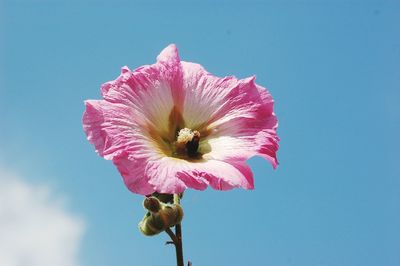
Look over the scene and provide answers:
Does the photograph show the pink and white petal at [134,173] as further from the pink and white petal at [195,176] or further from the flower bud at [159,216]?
the flower bud at [159,216]

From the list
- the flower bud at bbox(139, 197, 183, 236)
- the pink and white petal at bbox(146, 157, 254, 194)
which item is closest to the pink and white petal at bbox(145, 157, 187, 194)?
the pink and white petal at bbox(146, 157, 254, 194)

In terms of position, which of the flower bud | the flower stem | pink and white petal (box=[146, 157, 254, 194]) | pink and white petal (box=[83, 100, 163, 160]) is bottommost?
the flower stem

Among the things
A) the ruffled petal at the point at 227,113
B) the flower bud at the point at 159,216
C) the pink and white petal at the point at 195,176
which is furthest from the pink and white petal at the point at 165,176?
the ruffled petal at the point at 227,113

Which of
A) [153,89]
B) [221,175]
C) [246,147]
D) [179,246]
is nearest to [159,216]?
[179,246]

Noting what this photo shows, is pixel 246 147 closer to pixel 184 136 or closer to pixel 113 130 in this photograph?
pixel 184 136

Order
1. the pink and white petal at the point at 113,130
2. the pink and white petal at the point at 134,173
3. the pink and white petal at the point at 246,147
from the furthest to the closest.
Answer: the pink and white petal at the point at 246,147, the pink and white petal at the point at 113,130, the pink and white petal at the point at 134,173

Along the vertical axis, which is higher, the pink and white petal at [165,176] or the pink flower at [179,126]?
the pink flower at [179,126]

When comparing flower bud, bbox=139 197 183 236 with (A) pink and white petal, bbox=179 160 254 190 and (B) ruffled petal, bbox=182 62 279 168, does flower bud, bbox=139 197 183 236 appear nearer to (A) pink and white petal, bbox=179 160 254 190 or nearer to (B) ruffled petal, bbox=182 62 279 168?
(A) pink and white petal, bbox=179 160 254 190
